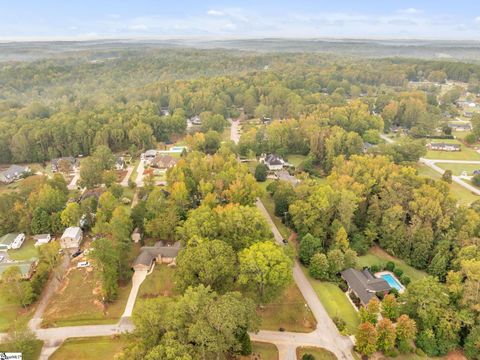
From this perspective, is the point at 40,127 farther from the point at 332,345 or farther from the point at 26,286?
the point at 332,345

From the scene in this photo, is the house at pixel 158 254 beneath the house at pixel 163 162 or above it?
beneath

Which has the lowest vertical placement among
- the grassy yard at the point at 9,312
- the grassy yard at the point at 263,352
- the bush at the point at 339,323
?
the grassy yard at the point at 9,312

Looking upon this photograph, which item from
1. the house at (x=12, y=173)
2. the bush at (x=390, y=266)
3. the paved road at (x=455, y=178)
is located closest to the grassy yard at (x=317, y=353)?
the bush at (x=390, y=266)

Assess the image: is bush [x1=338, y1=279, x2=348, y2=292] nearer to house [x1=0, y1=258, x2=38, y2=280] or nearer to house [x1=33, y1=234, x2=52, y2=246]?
house [x1=0, y1=258, x2=38, y2=280]

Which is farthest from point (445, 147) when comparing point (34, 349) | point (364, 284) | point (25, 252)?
point (25, 252)

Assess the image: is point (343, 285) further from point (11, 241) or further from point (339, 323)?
point (11, 241)

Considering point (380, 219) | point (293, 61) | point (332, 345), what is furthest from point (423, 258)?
point (293, 61)

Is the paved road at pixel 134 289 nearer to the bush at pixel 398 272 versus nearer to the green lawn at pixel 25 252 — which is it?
the green lawn at pixel 25 252
